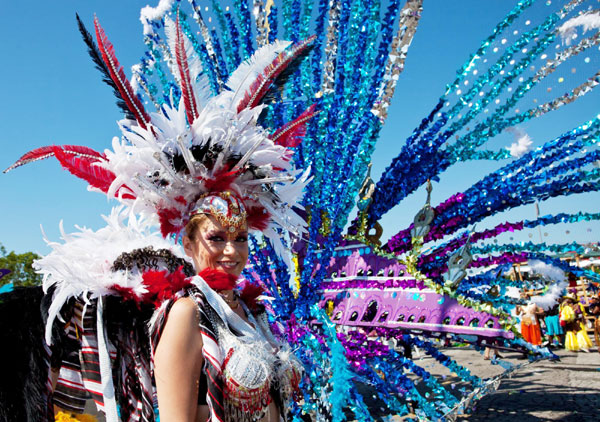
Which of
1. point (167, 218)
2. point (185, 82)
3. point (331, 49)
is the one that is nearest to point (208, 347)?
point (167, 218)

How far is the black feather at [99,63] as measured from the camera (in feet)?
5.84

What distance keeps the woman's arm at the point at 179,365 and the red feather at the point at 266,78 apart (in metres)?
1.09

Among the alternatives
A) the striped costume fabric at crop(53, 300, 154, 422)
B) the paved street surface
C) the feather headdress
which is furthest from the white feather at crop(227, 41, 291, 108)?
the paved street surface

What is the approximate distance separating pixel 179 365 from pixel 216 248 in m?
0.48

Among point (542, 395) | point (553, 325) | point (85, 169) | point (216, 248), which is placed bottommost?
point (542, 395)

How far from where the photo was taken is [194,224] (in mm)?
1643

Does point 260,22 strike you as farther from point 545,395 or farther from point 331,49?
point 545,395

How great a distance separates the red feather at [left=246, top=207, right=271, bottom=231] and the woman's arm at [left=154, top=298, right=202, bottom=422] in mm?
662

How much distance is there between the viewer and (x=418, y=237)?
3406 mm

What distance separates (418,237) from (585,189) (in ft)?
4.74

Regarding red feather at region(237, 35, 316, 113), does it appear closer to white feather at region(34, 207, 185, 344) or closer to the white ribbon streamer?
white feather at region(34, 207, 185, 344)

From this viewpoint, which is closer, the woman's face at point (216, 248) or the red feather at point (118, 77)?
the woman's face at point (216, 248)

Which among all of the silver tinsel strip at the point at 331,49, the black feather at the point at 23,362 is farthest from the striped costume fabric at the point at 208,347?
the silver tinsel strip at the point at 331,49

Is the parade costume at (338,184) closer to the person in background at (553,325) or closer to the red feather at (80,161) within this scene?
the red feather at (80,161)
